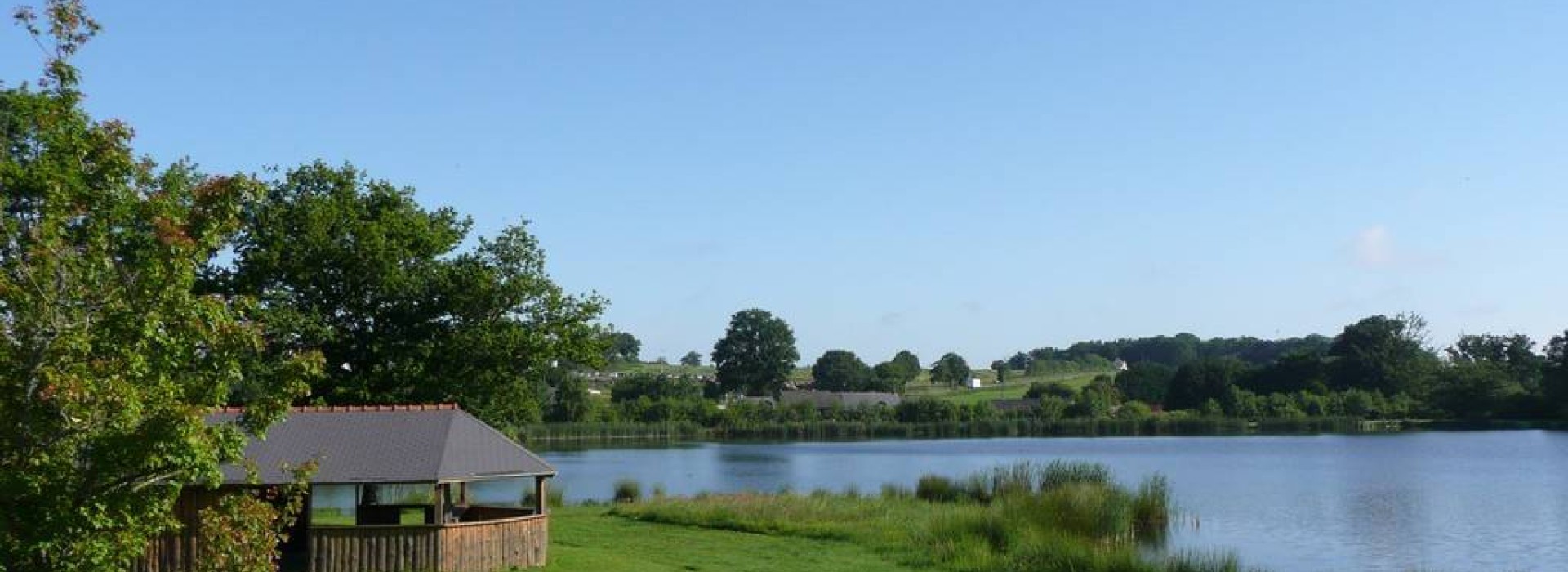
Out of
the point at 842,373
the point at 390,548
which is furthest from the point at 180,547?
the point at 842,373

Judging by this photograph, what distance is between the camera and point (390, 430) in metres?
22.5

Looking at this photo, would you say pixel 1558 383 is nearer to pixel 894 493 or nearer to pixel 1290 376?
pixel 1290 376

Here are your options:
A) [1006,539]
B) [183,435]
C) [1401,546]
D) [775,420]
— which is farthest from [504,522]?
[775,420]

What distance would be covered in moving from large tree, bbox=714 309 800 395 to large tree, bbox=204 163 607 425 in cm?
11409

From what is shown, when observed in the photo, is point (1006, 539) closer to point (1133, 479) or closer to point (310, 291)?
point (310, 291)

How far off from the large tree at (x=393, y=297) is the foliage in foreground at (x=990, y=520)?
15.2 ft

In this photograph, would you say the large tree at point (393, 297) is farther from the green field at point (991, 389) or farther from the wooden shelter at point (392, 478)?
the green field at point (991, 389)

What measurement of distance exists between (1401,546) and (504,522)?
19303 mm

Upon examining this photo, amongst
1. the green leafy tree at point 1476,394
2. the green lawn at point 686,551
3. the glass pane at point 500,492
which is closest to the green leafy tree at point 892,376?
the green leafy tree at point 1476,394

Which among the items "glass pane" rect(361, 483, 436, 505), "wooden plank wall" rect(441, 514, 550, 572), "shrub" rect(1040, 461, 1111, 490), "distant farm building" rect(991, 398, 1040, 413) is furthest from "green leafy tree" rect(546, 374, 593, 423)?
"wooden plank wall" rect(441, 514, 550, 572)

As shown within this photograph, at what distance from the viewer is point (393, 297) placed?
110 feet

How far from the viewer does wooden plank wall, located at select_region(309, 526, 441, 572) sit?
68.8 ft

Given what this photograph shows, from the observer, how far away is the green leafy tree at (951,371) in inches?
7328

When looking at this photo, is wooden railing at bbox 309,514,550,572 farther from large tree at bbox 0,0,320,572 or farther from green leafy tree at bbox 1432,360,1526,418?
green leafy tree at bbox 1432,360,1526,418
